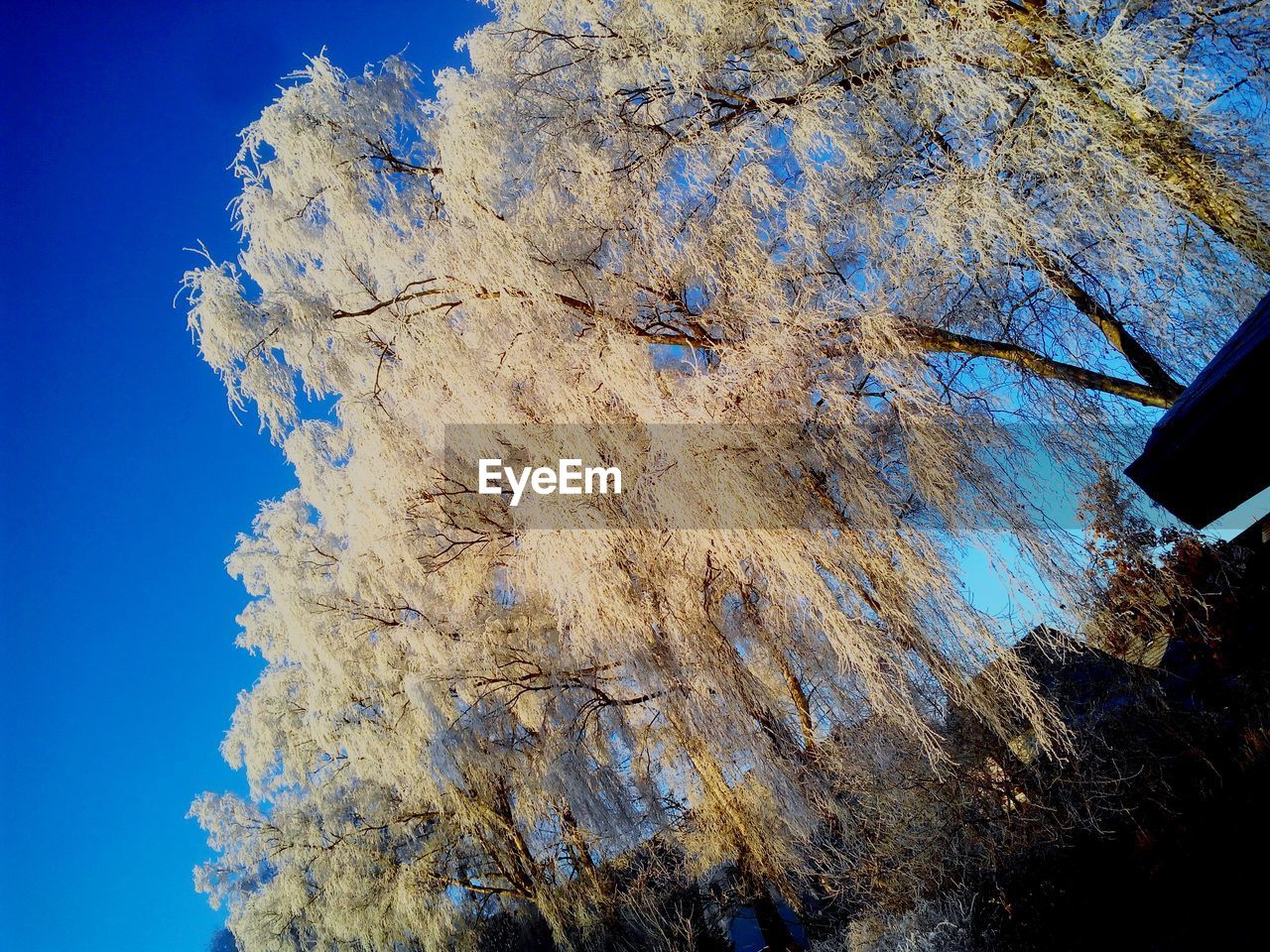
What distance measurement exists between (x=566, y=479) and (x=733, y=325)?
169cm

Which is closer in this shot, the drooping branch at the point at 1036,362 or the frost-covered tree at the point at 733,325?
the frost-covered tree at the point at 733,325

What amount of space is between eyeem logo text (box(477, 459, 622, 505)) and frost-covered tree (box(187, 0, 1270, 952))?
0.89ft

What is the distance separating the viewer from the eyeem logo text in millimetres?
5035

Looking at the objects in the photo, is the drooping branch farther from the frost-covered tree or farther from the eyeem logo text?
the eyeem logo text

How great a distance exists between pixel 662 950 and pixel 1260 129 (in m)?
7.95

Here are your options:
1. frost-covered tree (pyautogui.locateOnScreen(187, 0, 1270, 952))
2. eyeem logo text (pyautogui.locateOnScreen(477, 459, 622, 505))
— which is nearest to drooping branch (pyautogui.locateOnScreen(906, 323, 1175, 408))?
frost-covered tree (pyautogui.locateOnScreen(187, 0, 1270, 952))

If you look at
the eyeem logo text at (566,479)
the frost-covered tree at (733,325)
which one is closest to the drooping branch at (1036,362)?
the frost-covered tree at (733,325)

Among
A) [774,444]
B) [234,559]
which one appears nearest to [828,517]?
[774,444]

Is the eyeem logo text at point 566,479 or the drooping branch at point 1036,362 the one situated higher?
the eyeem logo text at point 566,479

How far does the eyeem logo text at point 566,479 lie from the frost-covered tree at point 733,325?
270 millimetres

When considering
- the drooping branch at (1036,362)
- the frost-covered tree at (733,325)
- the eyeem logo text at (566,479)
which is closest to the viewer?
the frost-covered tree at (733,325)

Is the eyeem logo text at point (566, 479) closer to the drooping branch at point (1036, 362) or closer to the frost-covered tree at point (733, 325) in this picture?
the frost-covered tree at point (733, 325)

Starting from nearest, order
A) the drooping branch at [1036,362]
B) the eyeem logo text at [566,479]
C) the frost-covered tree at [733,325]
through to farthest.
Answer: the frost-covered tree at [733,325] → the drooping branch at [1036,362] → the eyeem logo text at [566,479]

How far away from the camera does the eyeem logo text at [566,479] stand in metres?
5.04
